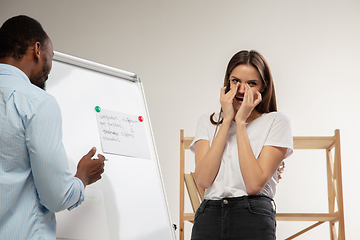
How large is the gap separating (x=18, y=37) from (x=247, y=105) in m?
0.71

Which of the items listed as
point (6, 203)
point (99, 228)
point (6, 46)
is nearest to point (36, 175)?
point (6, 203)

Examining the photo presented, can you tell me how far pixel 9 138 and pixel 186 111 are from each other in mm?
1836

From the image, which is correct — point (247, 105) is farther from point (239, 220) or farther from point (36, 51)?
point (36, 51)

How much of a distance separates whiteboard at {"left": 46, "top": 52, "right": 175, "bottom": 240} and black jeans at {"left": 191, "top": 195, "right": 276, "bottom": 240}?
0.42 m

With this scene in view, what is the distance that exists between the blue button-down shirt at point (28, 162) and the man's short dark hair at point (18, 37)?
9 cm

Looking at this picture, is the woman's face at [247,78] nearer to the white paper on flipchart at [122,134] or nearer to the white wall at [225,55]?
the white paper on flipchart at [122,134]

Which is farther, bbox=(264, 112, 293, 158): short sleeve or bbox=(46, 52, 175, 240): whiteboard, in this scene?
bbox=(46, 52, 175, 240): whiteboard

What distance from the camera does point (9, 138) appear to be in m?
0.88

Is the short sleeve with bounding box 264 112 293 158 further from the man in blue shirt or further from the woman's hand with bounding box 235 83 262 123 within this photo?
the man in blue shirt

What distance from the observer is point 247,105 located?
1187 millimetres

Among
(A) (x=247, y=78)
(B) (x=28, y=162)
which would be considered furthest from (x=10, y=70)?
(A) (x=247, y=78)

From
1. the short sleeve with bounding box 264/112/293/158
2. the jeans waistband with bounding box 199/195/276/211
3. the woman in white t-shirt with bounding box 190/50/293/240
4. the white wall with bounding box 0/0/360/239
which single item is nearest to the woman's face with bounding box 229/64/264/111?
the woman in white t-shirt with bounding box 190/50/293/240

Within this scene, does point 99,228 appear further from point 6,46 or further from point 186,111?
point 186,111

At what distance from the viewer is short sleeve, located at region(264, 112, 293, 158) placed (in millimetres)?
1125
